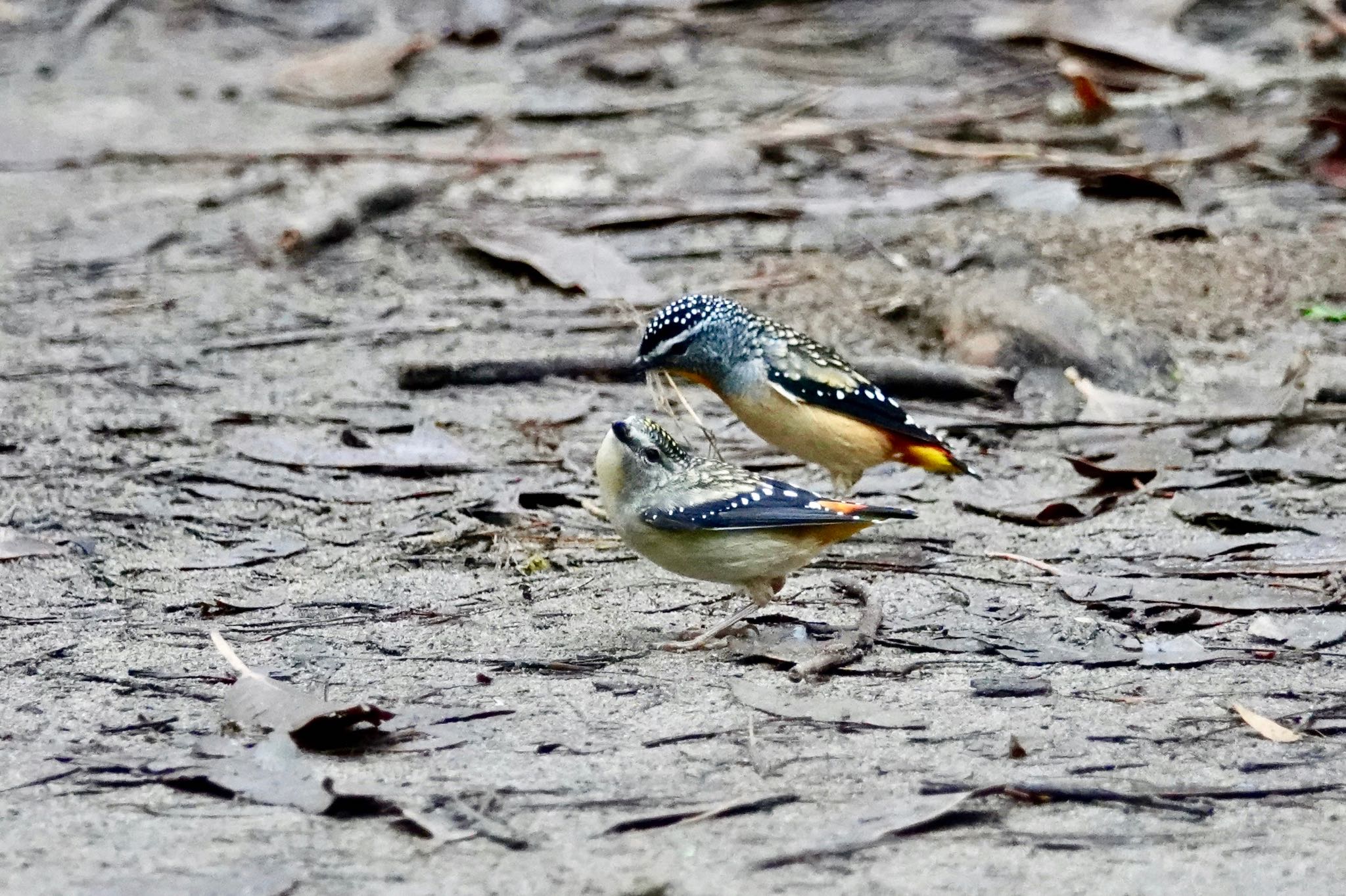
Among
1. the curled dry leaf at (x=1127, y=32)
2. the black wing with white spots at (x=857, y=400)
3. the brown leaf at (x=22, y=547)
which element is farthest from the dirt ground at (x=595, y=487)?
the black wing with white spots at (x=857, y=400)

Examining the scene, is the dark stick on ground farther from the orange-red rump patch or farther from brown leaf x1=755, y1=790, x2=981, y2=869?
brown leaf x1=755, y1=790, x2=981, y2=869

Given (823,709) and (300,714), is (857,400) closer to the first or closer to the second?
(823,709)

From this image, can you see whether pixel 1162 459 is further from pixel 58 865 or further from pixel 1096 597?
pixel 58 865

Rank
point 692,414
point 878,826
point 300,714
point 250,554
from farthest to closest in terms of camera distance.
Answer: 1. point 692,414
2. point 250,554
3. point 300,714
4. point 878,826

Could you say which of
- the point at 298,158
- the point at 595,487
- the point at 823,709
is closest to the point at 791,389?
the point at 595,487

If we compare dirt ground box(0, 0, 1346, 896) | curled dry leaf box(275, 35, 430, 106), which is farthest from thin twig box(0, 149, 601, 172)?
curled dry leaf box(275, 35, 430, 106)
